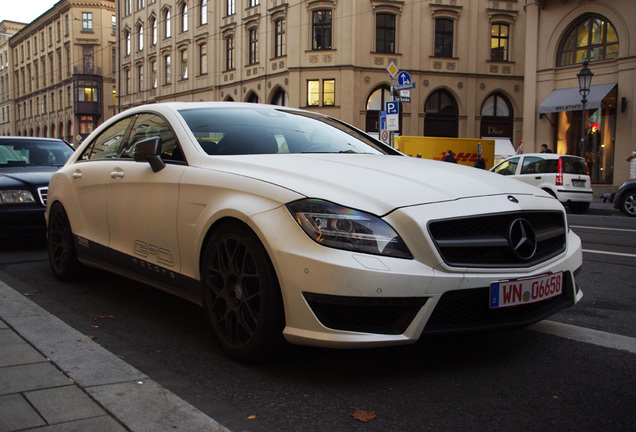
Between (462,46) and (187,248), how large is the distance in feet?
109

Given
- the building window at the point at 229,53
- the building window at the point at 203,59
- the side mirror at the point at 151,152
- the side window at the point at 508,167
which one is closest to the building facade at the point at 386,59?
the building window at the point at 229,53

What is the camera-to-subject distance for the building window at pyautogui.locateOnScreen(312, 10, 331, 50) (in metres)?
32.8

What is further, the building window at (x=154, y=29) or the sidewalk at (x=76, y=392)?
the building window at (x=154, y=29)

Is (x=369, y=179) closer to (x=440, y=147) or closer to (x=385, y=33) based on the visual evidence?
(x=440, y=147)

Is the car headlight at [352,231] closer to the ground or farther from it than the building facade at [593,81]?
closer to the ground

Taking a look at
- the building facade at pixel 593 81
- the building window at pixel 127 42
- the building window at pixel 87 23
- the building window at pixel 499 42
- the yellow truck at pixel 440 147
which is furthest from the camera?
the building window at pixel 87 23

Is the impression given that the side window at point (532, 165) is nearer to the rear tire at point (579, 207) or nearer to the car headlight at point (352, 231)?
the rear tire at point (579, 207)

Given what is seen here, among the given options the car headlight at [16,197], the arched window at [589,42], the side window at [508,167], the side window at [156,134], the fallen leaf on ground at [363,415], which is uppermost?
the arched window at [589,42]

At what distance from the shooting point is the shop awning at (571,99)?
952 inches

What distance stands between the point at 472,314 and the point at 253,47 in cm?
3562

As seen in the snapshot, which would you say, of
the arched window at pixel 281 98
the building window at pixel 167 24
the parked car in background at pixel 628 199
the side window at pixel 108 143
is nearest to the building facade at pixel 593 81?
the parked car in background at pixel 628 199

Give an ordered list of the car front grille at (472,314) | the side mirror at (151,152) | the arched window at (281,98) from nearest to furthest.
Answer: the car front grille at (472,314) → the side mirror at (151,152) → the arched window at (281,98)

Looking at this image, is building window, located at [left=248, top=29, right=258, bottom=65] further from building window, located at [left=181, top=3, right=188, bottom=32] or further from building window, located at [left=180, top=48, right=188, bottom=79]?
building window, located at [left=181, top=3, right=188, bottom=32]

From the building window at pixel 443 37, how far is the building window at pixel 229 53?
12580mm
